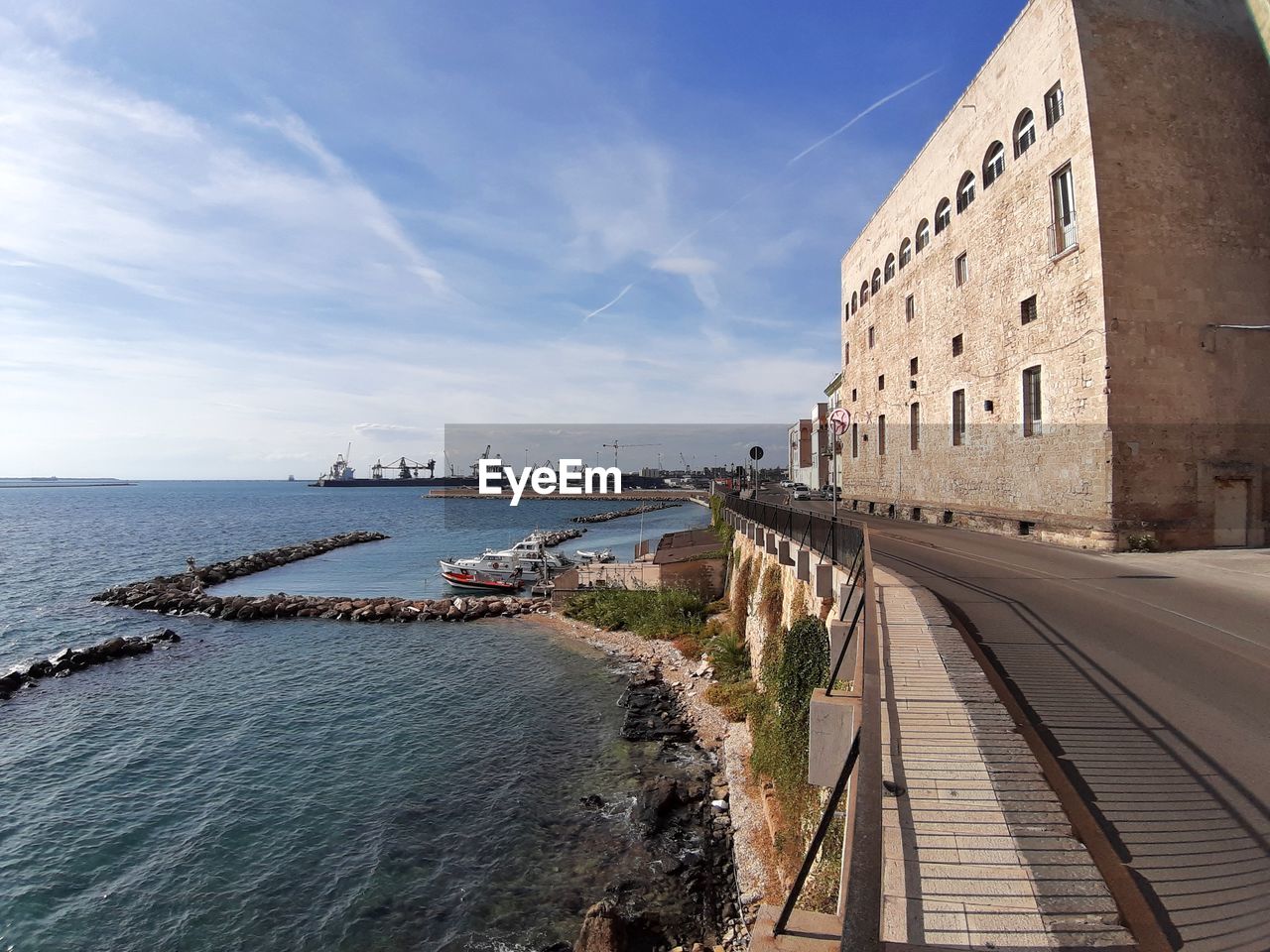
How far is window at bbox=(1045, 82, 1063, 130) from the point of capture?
55.4 ft

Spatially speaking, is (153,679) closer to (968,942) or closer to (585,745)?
(585,745)

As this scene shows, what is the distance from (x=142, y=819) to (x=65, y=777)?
3787mm

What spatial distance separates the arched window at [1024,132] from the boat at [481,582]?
105ft

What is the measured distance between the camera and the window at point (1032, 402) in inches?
715

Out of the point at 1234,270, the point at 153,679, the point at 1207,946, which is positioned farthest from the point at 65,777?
the point at 1234,270

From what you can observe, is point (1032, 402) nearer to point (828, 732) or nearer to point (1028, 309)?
point (1028, 309)

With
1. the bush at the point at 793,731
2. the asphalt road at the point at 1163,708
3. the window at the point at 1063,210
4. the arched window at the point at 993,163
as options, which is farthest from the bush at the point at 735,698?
the arched window at the point at 993,163

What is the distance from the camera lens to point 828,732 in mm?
5375

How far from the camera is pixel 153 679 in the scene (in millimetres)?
21281

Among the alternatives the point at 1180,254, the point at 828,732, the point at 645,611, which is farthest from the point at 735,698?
the point at 1180,254

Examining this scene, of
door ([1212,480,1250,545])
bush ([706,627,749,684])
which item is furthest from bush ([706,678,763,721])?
door ([1212,480,1250,545])

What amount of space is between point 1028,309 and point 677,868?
1817 cm

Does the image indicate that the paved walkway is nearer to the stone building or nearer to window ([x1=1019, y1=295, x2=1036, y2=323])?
the stone building

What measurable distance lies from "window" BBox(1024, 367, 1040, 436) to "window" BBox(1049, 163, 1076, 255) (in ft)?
11.4
